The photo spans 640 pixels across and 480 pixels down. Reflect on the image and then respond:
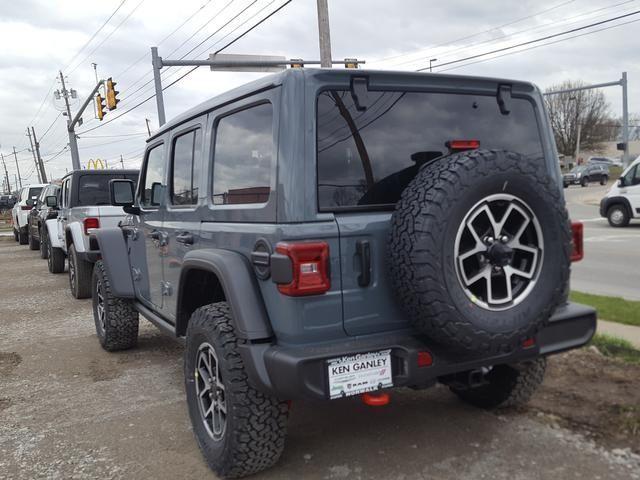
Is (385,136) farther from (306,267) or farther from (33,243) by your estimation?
(33,243)

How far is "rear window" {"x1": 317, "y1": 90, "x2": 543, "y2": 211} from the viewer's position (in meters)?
2.63

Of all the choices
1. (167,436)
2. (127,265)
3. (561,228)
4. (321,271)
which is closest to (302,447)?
(167,436)

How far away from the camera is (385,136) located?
2.76 m

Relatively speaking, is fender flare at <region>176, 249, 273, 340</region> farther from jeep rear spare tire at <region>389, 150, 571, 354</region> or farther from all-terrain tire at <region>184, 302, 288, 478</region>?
jeep rear spare tire at <region>389, 150, 571, 354</region>

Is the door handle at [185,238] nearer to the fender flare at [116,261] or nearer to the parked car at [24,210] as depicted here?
the fender flare at [116,261]

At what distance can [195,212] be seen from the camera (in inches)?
136

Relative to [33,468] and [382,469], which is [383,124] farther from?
[33,468]

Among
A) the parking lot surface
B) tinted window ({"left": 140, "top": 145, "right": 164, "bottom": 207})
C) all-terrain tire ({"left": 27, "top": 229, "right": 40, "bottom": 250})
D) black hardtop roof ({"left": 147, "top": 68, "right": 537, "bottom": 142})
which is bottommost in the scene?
the parking lot surface

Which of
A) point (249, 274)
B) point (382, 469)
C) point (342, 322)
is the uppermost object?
point (249, 274)

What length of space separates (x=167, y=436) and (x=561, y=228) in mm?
2605

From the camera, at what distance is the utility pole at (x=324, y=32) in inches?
515

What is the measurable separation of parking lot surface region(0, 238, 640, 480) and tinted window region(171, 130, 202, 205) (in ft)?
4.89

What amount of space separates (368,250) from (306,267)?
1.05 ft

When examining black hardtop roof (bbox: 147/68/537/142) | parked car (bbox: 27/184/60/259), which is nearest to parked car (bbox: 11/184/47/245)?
parked car (bbox: 27/184/60/259)
